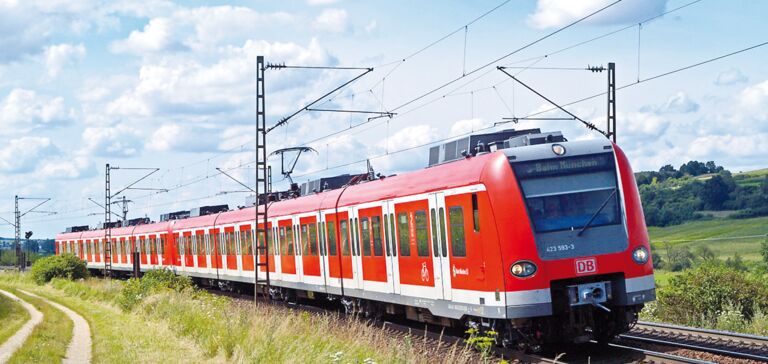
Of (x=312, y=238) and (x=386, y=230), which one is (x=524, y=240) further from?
(x=312, y=238)

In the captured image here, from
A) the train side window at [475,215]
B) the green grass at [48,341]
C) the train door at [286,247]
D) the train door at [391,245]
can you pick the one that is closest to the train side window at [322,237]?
the train door at [286,247]

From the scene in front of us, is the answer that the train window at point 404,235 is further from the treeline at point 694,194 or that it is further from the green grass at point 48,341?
the treeline at point 694,194

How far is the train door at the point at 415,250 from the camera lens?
18.6 meters

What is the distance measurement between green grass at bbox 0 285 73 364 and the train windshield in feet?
34.9

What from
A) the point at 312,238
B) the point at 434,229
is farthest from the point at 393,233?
the point at 312,238

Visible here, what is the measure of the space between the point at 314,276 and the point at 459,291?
10.1 m

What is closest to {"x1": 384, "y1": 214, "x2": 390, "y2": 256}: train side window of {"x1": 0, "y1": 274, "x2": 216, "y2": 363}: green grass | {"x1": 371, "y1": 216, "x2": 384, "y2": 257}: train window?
{"x1": 371, "y1": 216, "x2": 384, "y2": 257}: train window

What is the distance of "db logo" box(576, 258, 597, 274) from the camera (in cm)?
1564

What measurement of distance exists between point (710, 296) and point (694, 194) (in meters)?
97.4

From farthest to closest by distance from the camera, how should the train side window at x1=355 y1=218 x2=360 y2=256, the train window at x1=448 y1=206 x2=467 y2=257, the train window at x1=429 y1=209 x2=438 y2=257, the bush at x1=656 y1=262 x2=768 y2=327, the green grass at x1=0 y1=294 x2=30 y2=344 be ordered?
the green grass at x1=0 y1=294 x2=30 y2=344
the bush at x1=656 y1=262 x2=768 y2=327
the train side window at x1=355 y1=218 x2=360 y2=256
the train window at x1=429 y1=209 x2=438 y2=257
the train window at x1=448 y1=206 x2=467 y2=257

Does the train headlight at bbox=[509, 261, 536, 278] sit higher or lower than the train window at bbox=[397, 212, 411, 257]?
lower

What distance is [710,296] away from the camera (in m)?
23.5

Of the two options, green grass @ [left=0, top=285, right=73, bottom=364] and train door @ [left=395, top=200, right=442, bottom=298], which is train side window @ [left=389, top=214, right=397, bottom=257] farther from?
green grass @ [left=0, top=285, right=73, bottom=364]

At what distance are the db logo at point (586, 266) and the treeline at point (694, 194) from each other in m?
94.9
